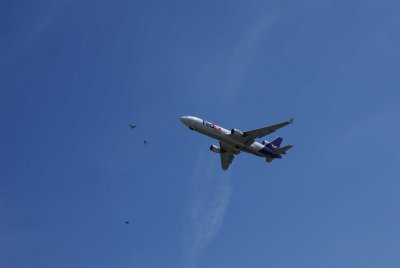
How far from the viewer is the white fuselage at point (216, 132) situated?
11693 centimetres

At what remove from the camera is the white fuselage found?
116925 mm

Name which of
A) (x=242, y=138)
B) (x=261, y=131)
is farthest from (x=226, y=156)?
(x=261, y=131)

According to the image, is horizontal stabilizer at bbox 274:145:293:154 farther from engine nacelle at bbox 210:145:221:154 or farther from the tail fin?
engine nacelle at bbox 210:145:221:154

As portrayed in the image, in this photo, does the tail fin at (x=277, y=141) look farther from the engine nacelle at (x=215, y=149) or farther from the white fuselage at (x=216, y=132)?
the engine nacelle at (x=215, y=149)

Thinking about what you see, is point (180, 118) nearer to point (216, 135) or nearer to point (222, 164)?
point (216, 135)

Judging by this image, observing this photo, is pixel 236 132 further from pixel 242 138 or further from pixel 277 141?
pixel 277 141

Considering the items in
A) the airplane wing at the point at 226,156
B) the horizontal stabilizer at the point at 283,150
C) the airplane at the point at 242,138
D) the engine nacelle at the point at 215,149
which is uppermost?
the engine nacelle at the point at 215,149

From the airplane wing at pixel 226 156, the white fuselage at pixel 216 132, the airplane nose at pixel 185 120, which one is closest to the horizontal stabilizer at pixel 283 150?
the white fuselage at pixel 216 132

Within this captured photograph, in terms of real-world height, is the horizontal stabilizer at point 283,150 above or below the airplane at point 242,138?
below

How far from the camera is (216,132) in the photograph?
4633 inches

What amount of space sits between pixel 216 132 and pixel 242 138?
5.30 metres

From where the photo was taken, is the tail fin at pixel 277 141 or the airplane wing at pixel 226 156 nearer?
the tail fin at pixel 277 141

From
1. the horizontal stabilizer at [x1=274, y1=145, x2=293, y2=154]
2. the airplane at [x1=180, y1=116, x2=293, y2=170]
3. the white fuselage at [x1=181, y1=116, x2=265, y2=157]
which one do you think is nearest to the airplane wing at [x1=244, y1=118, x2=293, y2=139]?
the airplane at [x1=180, y1=116, x2=293, y2=170]

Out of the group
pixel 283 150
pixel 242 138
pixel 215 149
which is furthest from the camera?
pixel 215 149
